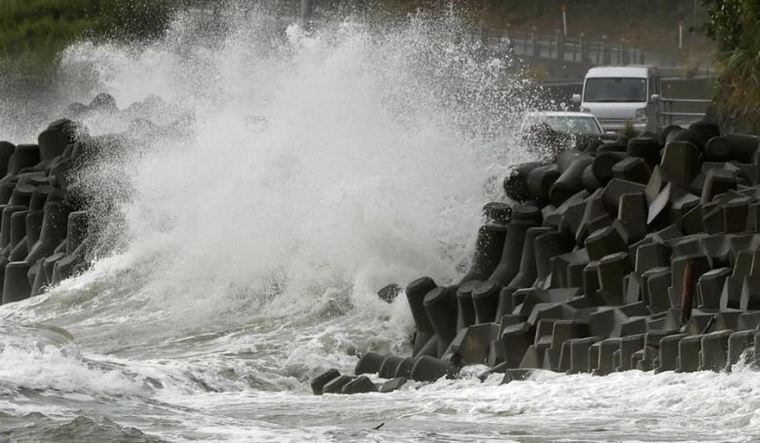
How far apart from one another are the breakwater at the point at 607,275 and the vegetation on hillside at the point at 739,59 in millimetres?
5300

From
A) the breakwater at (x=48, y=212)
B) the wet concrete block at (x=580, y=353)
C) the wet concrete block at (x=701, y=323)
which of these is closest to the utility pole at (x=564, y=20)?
the breakwater at (x=48, y=212)

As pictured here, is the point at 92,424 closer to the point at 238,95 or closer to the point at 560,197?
the point at 560,197

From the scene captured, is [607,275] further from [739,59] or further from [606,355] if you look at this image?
[739,59]

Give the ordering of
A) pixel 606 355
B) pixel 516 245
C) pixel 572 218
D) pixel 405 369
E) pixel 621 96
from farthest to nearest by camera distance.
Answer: pixel 621 96 < pixel 516 245 < pixel 572 218 < pixel 405 369 < pixel 606 355

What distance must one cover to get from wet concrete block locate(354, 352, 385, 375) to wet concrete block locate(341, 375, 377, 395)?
94 cm

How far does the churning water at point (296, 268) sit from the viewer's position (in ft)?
34.1

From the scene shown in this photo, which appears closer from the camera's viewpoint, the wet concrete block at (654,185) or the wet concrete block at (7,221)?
the wet concrete block at (654,185)

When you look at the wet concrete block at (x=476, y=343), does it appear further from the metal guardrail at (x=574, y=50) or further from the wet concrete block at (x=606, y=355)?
the metal guardrail at (x=574, y=50)

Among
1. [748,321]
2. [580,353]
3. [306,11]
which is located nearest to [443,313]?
[580,353]

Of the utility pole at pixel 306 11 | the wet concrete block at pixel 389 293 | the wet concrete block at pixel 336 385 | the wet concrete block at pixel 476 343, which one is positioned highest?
the utility pole at pixel 306 11

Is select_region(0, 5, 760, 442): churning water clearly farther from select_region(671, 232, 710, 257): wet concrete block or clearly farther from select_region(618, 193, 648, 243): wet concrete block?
select_region(618, 193, 648, 243): wet concrete block

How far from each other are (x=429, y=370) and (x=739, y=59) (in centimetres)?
985

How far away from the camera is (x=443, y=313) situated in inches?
576

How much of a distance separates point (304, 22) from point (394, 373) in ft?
48.9
